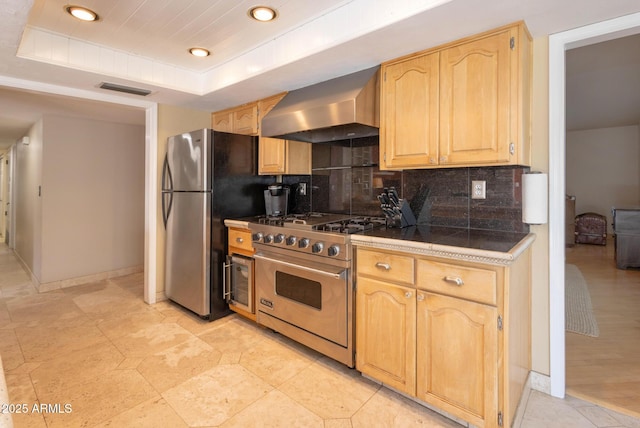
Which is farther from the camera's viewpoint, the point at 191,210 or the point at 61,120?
the point at 61,120

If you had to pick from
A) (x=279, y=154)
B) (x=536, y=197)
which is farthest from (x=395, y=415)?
(x=279, y=154)

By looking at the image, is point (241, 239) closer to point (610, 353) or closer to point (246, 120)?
point (246, 120)

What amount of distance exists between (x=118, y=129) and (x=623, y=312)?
6.32 m

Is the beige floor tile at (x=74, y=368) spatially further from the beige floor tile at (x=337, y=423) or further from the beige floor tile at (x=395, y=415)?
the beige floor tile at (x=395, y=415)

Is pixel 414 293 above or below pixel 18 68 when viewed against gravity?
below

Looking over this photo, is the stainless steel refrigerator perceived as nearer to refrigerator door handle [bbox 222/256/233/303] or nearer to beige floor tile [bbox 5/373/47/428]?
refrigerator door handle [bbox 222/256/233/303]

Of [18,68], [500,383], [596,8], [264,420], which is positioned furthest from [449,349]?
[18,68]

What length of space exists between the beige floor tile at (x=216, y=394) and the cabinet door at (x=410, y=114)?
1.68 m

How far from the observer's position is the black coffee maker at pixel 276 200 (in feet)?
10.4

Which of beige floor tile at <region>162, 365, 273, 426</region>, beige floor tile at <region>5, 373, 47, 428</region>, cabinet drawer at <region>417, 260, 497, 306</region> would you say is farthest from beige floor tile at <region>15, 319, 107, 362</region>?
cabinet drawer at <region>417, 260, 497, 306</region>

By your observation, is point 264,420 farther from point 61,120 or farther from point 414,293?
point 61,120

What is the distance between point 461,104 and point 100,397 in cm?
272

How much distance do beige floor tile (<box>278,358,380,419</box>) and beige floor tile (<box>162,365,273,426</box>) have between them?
7.8 inches

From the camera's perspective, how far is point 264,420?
1.74 m
